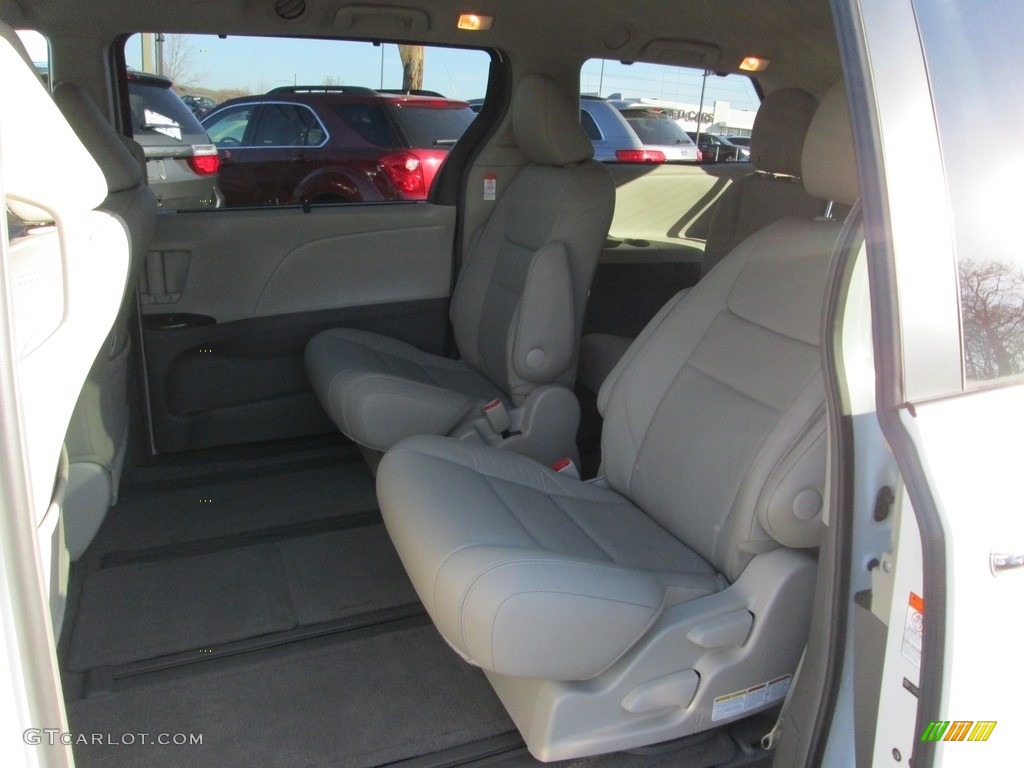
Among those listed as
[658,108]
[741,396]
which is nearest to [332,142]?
[658,108]

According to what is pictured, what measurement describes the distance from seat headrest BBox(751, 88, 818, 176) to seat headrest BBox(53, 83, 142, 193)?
1631 mm

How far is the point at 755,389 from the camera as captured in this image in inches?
69.2

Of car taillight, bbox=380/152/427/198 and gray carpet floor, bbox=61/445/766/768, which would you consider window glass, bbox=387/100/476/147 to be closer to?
car taillight, bbox=380/152/427/198

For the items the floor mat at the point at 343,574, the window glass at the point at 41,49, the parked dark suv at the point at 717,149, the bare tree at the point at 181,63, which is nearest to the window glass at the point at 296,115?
the bare tree at the point at 181,63

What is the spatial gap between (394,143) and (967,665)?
2520mm

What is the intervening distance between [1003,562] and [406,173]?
2.50 meters

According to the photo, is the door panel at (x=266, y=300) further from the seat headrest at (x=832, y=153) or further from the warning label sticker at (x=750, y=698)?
the warning label sticker at (x=750, y=698)

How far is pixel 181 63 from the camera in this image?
2.67m

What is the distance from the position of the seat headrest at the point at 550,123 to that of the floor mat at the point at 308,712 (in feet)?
4.89

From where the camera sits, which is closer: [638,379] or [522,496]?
[522,496]

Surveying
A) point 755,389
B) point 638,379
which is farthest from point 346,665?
point 755,389

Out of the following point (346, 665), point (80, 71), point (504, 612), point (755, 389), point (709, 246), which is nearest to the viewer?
point (504, 612)

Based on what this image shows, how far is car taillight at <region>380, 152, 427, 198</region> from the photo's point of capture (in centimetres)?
320

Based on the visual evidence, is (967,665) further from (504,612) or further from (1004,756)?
(504,612)
